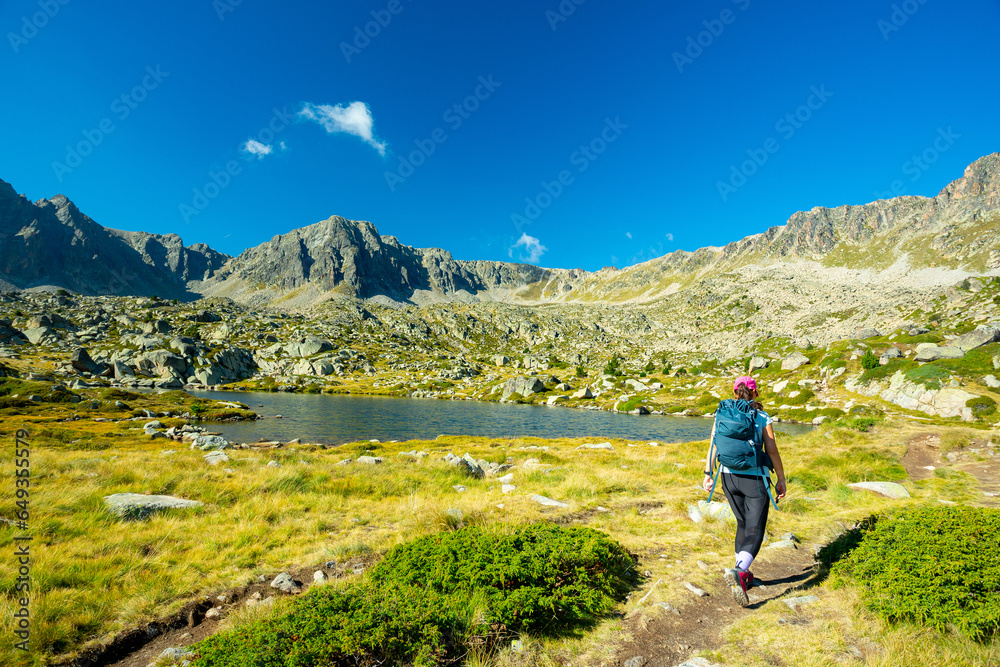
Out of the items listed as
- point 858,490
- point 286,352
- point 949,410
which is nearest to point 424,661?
Result: point 858,490

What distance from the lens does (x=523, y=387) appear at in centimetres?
12669

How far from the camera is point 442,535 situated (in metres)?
7.47

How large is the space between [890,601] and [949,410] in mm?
59204

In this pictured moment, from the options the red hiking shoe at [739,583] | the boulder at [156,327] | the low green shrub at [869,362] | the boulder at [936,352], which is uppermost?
the boulder at [156,327]

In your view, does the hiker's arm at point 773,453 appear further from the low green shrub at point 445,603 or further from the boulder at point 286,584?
the boulder at point 286,584

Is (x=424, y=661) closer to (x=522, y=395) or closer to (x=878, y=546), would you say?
(x=878, y=546)

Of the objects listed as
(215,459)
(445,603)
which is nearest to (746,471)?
(445,603)

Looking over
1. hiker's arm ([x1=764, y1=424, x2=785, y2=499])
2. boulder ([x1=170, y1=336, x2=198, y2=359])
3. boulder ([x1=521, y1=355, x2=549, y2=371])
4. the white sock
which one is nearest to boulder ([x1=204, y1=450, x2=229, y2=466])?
the white sock

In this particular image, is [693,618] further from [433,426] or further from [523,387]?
[523,387]

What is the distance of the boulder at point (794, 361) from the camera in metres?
81.1

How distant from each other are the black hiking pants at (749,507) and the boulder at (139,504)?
1351 cm

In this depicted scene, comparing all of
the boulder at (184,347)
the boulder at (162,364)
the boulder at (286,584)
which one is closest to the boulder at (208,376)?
the boulder at (162,364)

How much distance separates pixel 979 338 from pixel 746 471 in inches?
3324

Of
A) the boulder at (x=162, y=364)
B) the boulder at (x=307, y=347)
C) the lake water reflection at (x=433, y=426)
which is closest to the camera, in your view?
the lake water reflection at (x=433, y=426)
